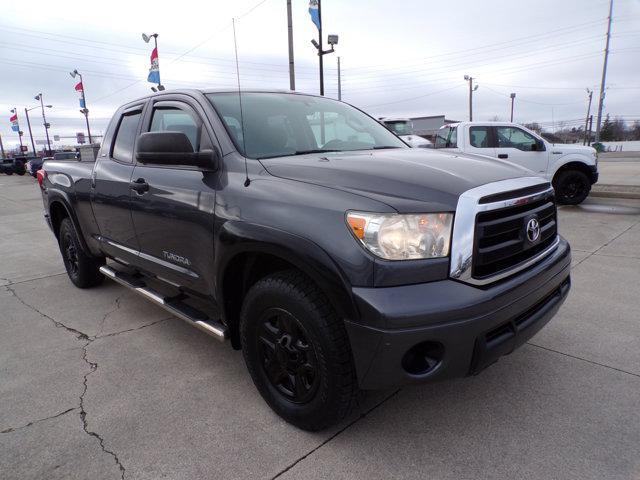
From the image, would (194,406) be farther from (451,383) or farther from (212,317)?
(451,383)

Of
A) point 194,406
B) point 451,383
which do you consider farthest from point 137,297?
point 451,383

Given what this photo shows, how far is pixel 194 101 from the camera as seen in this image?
9.61 ft

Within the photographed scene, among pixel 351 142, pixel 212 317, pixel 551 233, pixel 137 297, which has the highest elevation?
pixel 351 142

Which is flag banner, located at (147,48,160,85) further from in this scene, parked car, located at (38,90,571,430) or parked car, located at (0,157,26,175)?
parked car, located at (0,157,26,175)

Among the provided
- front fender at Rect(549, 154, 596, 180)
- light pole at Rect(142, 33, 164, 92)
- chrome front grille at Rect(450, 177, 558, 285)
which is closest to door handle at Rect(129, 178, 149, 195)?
chrome front grille at Rect(450, 177, 558, 285)

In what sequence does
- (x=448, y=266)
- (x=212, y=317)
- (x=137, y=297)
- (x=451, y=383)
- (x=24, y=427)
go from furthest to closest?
(x=137, y=297), (x=212, y=317), (x=451, y=383), (x=24, y=427), (x=448, y=266)

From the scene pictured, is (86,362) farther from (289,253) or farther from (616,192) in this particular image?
(616,192)

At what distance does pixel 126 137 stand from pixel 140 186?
0.86m

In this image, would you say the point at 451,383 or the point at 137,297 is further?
the point at 137,297

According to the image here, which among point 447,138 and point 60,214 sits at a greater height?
point 447,138

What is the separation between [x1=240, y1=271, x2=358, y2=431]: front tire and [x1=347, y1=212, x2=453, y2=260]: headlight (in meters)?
0.37

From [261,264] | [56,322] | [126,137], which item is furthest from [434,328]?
[56,322]

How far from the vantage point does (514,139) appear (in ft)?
32.6

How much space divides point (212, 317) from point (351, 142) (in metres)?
1.55
